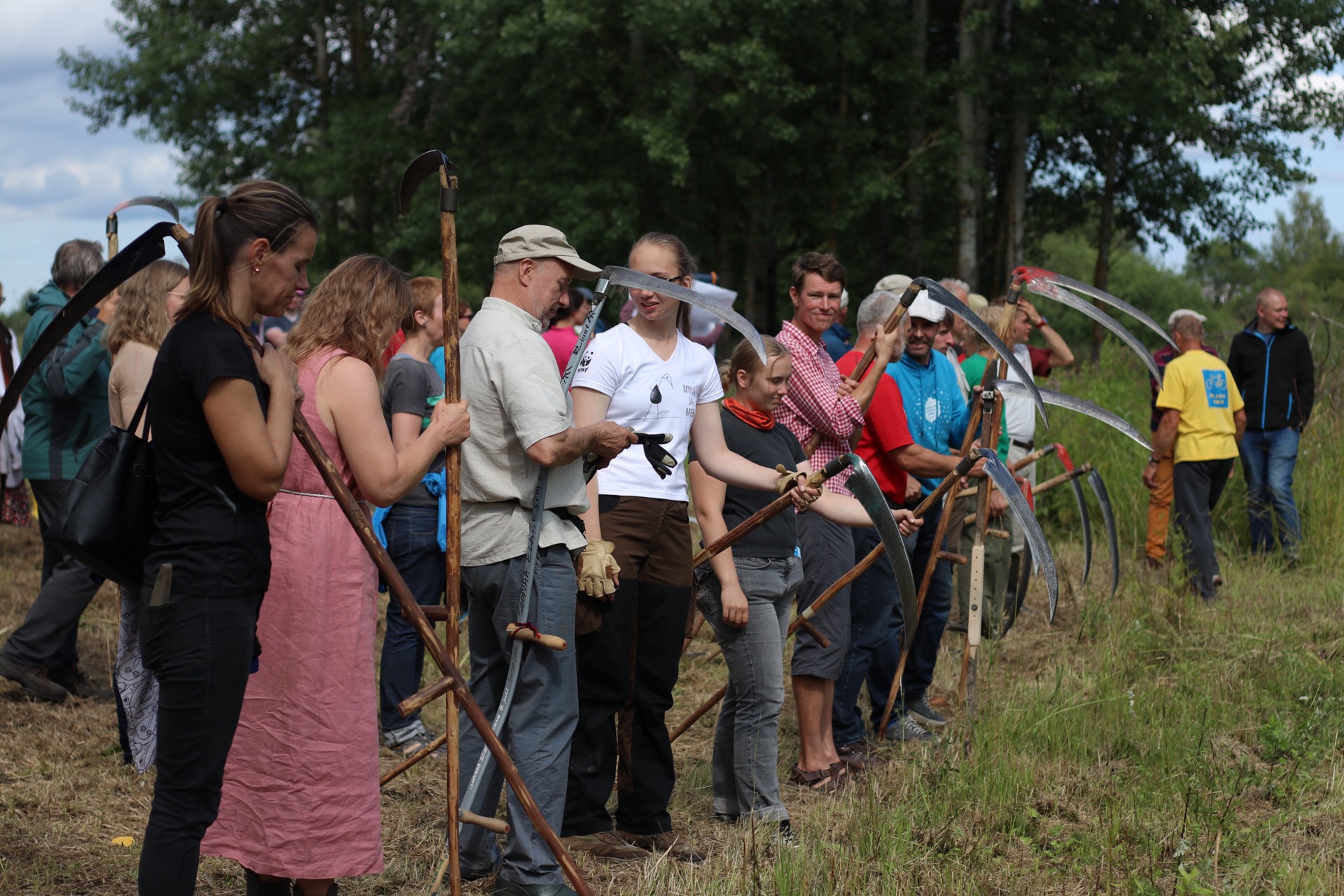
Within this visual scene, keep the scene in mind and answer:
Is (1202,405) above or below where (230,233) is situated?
below

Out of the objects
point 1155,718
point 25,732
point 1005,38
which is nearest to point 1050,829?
point 1155,718

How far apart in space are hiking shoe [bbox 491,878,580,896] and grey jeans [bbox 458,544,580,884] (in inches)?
0.5

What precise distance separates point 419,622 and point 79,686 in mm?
3716

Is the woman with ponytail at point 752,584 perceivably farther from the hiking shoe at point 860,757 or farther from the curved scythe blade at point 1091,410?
the curved scythe blade at point 1091,410

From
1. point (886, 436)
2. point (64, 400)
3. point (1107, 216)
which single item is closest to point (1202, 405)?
point (886, 436)

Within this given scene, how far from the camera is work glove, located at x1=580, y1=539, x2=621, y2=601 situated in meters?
3.53

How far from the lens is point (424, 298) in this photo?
5312 mm

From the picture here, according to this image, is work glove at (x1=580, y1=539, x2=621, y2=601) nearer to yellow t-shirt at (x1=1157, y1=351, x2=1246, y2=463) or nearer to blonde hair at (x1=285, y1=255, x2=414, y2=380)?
blonde hair at (x1=285, y1=255, x2=414, y2=380)

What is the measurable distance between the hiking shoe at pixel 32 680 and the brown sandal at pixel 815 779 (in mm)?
3292

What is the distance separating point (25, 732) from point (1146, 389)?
9979 millimetres

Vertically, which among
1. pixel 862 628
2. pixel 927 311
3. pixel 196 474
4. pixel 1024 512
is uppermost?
pixel 927 311

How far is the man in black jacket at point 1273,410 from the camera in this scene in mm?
8961

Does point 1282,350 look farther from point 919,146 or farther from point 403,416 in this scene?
point 919,146

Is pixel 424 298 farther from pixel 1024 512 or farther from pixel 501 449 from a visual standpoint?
pixel 1024 512
